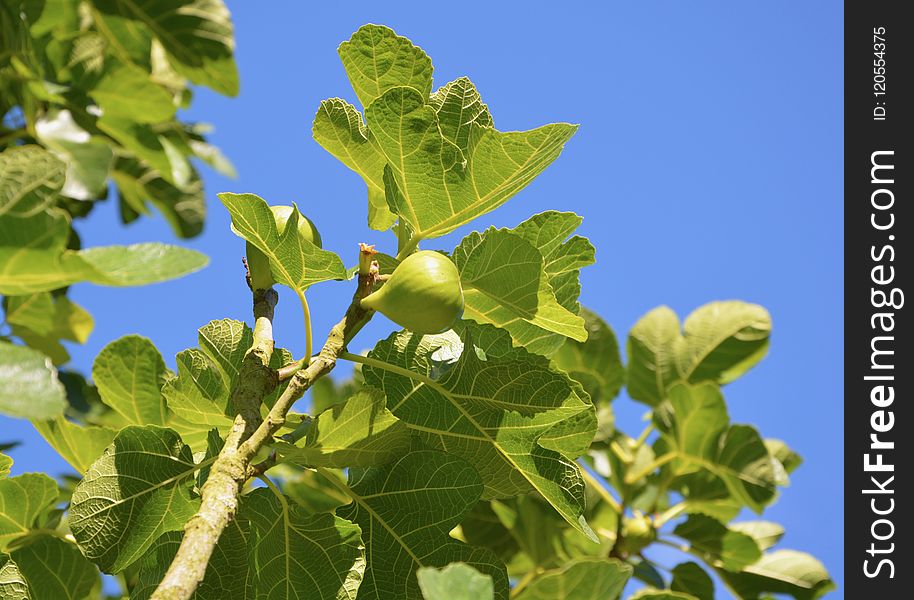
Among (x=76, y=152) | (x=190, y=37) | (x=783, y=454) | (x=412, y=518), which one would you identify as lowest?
(x=783, y=454)

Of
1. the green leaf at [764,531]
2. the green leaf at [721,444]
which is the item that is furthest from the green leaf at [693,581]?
the green leaf at [764,531]

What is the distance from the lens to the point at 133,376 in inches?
55.7

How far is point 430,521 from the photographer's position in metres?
1.16

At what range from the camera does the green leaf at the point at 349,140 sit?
1.18m

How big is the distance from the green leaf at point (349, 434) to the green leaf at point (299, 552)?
74 mm

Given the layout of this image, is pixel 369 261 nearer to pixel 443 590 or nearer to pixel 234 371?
pixel 234 371

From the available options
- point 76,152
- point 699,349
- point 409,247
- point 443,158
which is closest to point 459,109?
point 443,158

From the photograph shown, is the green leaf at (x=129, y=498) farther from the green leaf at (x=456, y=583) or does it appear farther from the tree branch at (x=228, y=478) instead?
the green leaf at (x=456, y=583)

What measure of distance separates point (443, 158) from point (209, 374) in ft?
1.47

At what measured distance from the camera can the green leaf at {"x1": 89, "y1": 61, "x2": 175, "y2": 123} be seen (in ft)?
7.53

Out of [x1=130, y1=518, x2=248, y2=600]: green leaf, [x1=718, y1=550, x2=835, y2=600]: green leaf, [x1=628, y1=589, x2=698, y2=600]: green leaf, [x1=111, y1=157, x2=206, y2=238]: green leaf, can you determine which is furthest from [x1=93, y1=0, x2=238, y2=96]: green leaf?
[x1=718, y1=550, x2=835, y2=600]: green leaf

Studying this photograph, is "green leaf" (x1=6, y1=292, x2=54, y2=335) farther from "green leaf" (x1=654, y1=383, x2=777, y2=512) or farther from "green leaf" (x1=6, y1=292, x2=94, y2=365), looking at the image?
"green leaf" (x1=654, y1=383, x2=777, y2=512)

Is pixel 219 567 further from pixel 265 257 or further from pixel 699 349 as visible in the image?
pixel 699 349
